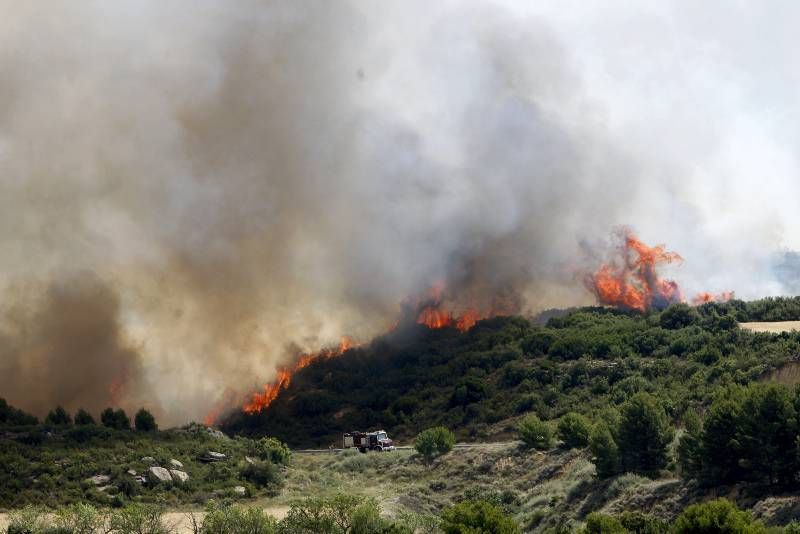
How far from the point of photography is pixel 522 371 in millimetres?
98750

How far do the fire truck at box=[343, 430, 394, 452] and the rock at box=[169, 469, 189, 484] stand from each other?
18717 millimetres

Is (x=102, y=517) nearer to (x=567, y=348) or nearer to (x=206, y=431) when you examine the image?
(x=206, y=431)

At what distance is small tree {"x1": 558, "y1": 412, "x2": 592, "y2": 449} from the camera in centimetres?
7338

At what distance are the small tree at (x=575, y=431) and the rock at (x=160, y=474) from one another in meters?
28.9

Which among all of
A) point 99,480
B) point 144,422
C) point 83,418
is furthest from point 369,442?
point 99,480

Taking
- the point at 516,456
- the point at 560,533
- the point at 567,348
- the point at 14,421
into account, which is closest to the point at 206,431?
the point at 14,421

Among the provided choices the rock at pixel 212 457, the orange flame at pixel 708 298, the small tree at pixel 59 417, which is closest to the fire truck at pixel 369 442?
the rock at pixel 212 457

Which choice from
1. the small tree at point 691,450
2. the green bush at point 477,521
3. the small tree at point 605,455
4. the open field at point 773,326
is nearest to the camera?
the green bush at point 477,521

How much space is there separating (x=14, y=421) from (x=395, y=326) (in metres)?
49.8

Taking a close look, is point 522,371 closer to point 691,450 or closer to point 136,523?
point 691,450

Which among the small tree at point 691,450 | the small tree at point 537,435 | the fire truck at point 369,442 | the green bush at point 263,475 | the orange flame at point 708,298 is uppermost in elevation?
the orange flame at point 708,298

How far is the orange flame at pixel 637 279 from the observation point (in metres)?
116

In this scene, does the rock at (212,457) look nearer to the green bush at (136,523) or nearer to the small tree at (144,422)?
the small tree at (144,422)

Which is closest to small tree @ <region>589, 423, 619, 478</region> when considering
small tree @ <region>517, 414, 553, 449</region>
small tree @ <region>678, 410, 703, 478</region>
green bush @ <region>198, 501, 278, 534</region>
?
small tree @ <region>678, 410, 703, 478</region>
